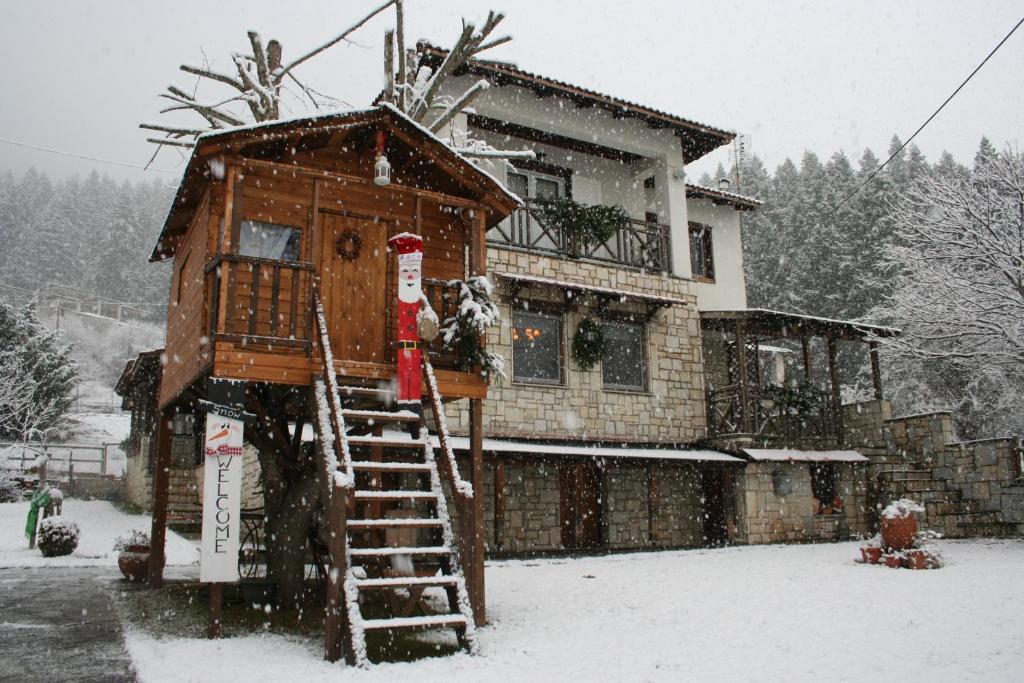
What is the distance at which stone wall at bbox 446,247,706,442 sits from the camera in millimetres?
14164

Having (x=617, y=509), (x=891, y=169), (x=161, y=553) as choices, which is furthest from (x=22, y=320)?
(x=891, y=169)

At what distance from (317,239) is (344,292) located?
64cm

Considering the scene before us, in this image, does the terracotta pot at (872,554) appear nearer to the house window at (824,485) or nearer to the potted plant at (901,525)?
the potted plant at (901,525)

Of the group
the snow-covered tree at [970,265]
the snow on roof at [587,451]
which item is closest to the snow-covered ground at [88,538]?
the snow on roof at [587,451]

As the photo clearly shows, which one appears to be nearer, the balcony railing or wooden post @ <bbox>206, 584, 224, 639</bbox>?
wooden post @ <bbox>206, 584, 224, 639</bbox>

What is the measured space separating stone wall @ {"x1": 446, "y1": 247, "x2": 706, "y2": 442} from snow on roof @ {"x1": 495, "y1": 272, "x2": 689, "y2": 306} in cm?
26

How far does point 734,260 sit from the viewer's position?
18.7 meters

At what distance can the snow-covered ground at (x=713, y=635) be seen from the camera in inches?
218

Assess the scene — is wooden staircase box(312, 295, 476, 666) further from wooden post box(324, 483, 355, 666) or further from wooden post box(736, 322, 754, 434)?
wooden post box(736, 322, 754, 434)

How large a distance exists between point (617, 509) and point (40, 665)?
10.8 m

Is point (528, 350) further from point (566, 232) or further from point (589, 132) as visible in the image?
point (589, 132)

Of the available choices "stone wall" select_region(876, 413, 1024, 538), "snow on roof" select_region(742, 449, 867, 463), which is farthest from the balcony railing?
"stone wall" select_region(876, 413, 1024, 538)

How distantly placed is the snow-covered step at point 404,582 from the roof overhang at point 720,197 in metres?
13.6

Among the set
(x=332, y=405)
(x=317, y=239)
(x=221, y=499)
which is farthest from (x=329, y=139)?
(x=221, y=499)
